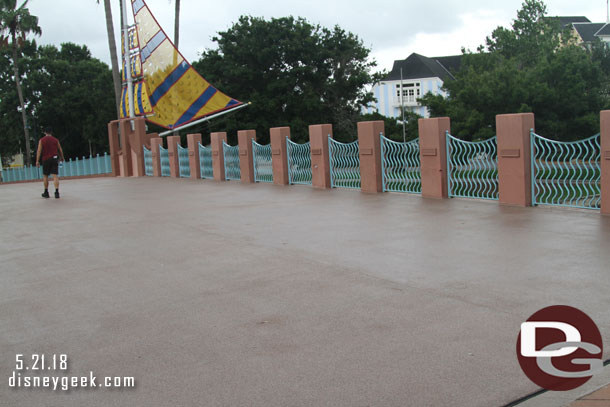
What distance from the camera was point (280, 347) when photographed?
464 centimetres

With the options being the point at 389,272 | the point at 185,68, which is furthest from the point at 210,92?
the point at 389,272

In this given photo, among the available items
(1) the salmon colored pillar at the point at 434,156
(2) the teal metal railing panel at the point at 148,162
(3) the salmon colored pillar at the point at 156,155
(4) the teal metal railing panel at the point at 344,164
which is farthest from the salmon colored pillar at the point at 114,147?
(1) the salmon colored pillar at the point at 434,156

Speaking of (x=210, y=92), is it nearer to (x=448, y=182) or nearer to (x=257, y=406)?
(x=448, y=182)

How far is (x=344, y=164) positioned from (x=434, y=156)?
3479 mm

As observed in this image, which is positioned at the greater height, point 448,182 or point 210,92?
point 210,92

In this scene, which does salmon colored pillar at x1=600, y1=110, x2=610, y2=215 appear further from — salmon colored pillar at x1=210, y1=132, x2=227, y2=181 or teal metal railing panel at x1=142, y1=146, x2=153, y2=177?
teal metal railing panel at x1=142, y1=146, x2=153, y2=177

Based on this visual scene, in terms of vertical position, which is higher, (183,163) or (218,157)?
(218,157)

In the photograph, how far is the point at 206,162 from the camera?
891 inches

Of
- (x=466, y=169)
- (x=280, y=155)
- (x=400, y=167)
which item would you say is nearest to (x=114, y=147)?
(x=280, y=155)

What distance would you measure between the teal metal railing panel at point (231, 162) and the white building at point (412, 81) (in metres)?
58.3

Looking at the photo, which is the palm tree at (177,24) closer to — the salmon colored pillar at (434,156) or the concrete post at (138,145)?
the concrete post at (138,145)

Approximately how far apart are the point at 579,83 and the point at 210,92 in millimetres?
21522

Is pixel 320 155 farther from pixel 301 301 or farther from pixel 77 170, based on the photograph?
pixel 77 170

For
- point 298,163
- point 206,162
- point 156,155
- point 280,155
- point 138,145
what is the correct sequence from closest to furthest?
point 298,163, point 280,155, point 206,162, point 156,155, point 138,145
